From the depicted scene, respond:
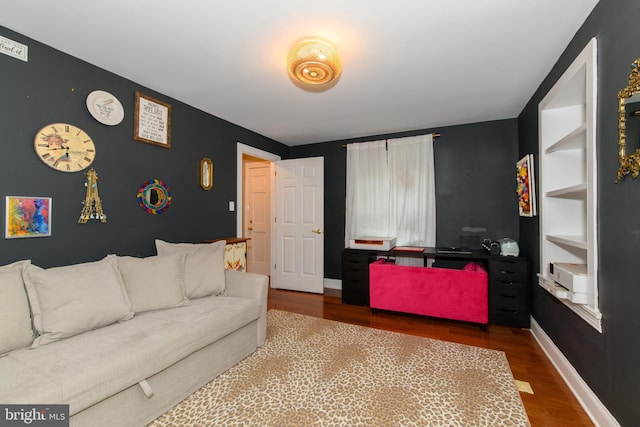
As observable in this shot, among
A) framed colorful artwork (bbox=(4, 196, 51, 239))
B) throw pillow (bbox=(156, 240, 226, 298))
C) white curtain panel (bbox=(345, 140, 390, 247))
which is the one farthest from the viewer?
white curtain panel (bbox=(345, 140, 390, 247))

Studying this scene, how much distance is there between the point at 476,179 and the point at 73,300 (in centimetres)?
426

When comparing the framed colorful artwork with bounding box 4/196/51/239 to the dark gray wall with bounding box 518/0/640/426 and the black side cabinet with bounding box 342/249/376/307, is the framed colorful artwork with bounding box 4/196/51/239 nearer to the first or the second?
the black side cabinet with bounding box 342/249/376/307

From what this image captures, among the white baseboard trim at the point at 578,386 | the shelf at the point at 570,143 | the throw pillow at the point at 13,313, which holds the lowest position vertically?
the white baseboard trim at the point at 578,386

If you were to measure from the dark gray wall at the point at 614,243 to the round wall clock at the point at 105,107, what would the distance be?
3481 mm

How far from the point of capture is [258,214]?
540 centimetres

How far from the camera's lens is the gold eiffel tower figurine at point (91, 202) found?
87.5 inches

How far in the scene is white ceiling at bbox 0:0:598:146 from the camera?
65.7 inches

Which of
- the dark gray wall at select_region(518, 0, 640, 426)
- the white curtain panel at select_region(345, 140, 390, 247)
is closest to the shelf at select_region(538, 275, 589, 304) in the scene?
the dark gray wall at select_region(518, 0, 640, 426)

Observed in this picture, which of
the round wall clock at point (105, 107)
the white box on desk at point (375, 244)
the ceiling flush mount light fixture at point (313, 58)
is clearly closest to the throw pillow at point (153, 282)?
the round wall clock at point (105, 107)

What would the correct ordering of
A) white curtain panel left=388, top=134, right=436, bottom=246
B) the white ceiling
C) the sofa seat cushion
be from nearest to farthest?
the sofa seat cushion → the white ceiling → white curtain panel left=388, top=134, right=436, bottom=246

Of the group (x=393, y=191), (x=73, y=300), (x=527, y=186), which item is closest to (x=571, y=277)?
(x=527, y=186)

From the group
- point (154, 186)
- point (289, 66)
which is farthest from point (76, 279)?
point (289, 66)

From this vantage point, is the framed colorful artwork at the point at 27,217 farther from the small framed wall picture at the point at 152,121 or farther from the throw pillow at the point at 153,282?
the small framed wall picture at the point at 152,121

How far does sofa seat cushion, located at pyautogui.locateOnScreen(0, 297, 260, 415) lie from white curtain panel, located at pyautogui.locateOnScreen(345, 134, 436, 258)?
263 cm
